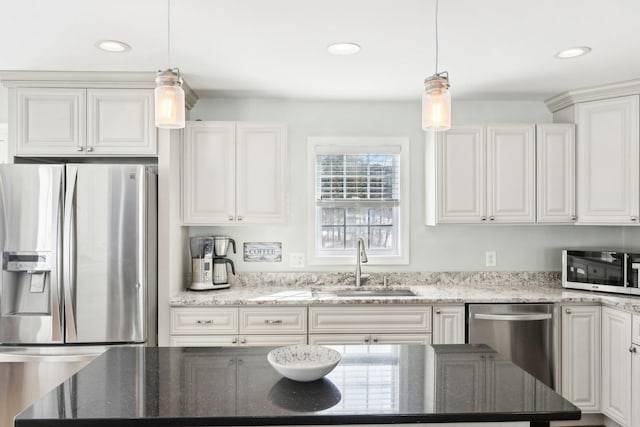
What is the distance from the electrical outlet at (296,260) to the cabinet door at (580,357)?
6.17 ft

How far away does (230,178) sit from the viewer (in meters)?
3.12

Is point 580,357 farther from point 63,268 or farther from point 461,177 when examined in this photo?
point 63,268

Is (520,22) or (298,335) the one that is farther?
(298,335)

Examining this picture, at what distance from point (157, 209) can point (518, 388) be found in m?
2.33

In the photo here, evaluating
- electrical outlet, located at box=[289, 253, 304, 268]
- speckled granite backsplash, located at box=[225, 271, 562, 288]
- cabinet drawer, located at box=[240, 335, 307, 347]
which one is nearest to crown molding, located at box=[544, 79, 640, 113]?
speckled granite backsplash, located at box=[225, 271, 562, 288]

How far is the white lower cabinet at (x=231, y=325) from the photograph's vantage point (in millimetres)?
2850

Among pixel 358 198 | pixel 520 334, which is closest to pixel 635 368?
pixel 520 334

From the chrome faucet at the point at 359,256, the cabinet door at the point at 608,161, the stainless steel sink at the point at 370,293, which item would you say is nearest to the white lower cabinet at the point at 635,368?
the cabinet door at the point at 608,161

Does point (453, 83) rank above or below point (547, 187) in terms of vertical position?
above

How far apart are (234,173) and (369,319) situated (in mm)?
1393

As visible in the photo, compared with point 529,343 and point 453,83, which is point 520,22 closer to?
point 453,83

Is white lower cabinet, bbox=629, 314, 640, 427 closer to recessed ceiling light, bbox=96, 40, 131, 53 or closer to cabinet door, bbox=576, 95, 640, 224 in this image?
cabinet door, bbox=576, 95, 640, 224

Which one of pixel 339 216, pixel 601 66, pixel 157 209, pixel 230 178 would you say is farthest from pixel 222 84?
pixel 601 66

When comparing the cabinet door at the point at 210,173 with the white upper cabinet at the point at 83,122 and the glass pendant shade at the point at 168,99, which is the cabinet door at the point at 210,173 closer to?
the white upper cabinet at the point at 83,122
